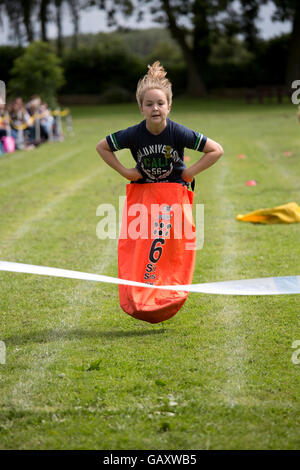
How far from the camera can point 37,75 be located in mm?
30250

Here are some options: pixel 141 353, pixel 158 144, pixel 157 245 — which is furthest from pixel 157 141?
pixel 141 353

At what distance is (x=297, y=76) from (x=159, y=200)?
153 ft

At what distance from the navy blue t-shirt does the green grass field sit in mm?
1325

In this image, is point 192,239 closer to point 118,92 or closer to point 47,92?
point 47,92

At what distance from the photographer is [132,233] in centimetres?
515

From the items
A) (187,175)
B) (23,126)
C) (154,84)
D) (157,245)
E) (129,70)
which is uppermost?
(154,84)

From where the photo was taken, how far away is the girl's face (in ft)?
15.9

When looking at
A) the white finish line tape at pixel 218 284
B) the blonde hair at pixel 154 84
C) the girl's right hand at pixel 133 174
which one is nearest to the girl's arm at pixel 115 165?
the girl's right hand at pixel 133 174

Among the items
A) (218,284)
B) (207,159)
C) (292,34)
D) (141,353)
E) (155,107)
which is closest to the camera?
(141,353)

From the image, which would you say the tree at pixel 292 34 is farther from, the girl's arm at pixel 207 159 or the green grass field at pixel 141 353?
the girl's arm at pixel 207 159

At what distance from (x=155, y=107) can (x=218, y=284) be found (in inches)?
66.4

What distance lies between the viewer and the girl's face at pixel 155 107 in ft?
15.9

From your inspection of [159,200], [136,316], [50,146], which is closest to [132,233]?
[159,200]

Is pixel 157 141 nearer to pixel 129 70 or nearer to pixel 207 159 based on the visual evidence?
pixel 207 159
